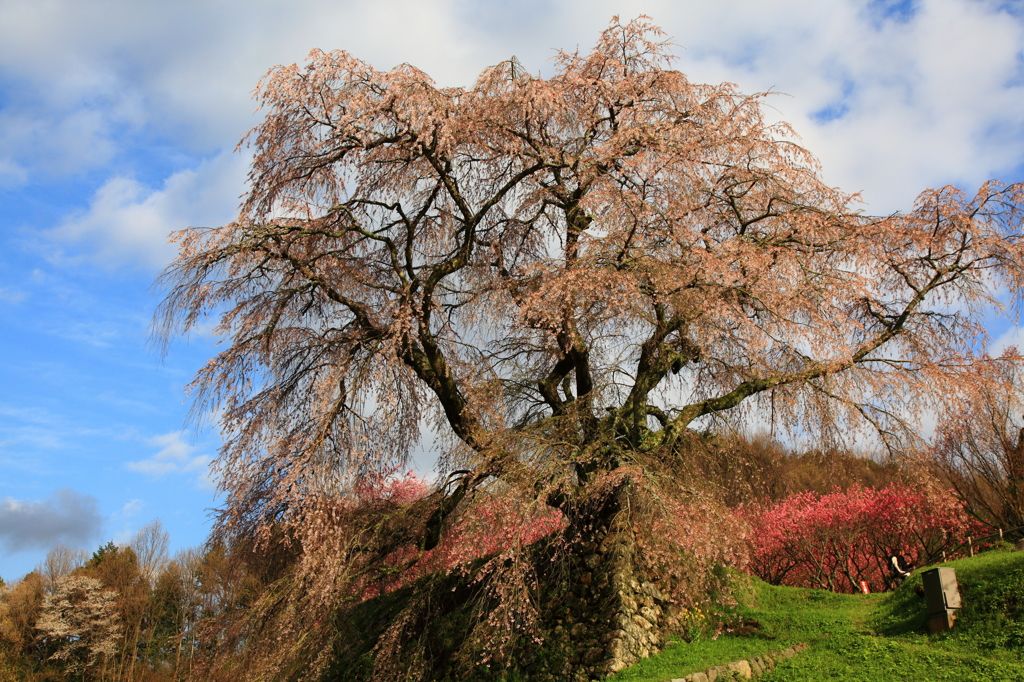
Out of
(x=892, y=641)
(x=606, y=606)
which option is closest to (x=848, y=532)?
(x=892, y=641)

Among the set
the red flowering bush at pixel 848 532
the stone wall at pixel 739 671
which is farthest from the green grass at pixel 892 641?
the red flowering bush at pixel 848 532

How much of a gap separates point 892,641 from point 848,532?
652cm

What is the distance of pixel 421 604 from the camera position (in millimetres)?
9430

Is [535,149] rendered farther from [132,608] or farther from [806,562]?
[132,608]

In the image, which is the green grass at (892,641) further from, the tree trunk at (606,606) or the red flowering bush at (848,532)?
the red flowering bush at (848,532)

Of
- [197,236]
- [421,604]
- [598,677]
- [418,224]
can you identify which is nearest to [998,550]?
[598,677]

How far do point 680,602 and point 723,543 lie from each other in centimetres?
208

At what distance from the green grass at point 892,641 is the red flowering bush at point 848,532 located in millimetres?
2452

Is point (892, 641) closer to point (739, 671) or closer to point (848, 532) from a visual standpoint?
point (739, 671)

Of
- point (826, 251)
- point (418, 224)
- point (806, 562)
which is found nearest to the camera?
point (826, 251)

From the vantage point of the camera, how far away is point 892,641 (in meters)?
8.02

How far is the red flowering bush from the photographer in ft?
42.0

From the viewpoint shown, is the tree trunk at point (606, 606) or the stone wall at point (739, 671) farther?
the tree trunk at point (606, 606)

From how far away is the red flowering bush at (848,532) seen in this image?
1281 cm
